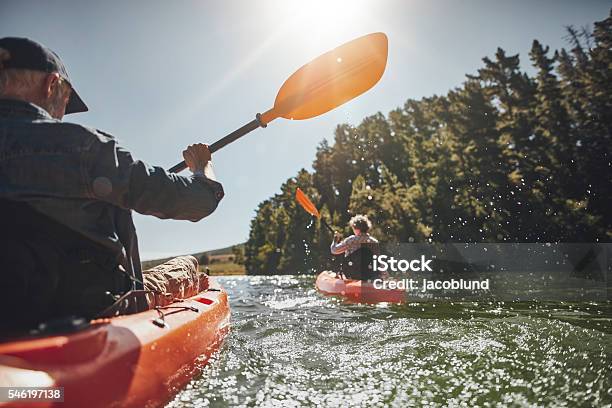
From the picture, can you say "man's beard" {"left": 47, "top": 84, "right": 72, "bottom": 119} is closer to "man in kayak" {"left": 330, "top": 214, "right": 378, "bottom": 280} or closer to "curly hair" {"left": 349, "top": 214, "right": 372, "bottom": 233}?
"man in kayak" {"left": 330, "top": 214, "right": 378, "bottom": 280}

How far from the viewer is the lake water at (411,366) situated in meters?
2.15

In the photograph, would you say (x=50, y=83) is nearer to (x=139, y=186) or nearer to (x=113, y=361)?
(x=139, y=186)

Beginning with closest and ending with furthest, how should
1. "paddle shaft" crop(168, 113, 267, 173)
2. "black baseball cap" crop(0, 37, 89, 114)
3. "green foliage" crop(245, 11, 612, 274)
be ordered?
"black baseball cap" crop(0, 37, 89, 114) < "paddle shaft" crop(168, 113, 267, 173) < "green foliage" crop(245, 11, 612, 274)

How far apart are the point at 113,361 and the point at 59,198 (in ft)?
2.38

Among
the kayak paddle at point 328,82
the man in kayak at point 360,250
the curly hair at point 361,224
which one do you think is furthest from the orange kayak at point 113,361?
the curly hair at point 361,224

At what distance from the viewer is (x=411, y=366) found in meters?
2.71

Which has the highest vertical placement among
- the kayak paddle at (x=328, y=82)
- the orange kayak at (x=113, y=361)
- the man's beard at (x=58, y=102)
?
the kayak paddle at (x=328, y=82)

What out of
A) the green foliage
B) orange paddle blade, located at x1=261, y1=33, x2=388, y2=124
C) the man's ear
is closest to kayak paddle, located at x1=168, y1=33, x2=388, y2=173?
orange paddle blade, located at x1=261, y1=33, x2=388, y2=124

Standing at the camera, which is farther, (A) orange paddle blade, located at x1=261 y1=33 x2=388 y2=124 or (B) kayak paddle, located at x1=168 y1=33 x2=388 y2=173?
(A) orange paddle blade, located at x1=261 y1=33 x2=388 y2=124

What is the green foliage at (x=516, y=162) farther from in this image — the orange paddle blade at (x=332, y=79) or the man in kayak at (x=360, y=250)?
the orange paddle blade at (x=332, y=79)

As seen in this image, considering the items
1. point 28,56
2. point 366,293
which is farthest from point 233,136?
point 366,293

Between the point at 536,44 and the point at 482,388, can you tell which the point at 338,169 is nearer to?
the point at 536,44

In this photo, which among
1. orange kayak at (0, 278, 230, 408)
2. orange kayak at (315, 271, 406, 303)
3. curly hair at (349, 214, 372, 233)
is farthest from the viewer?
curly hair at (349, 214, 372, 233)

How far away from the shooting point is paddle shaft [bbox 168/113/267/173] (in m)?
3.47
